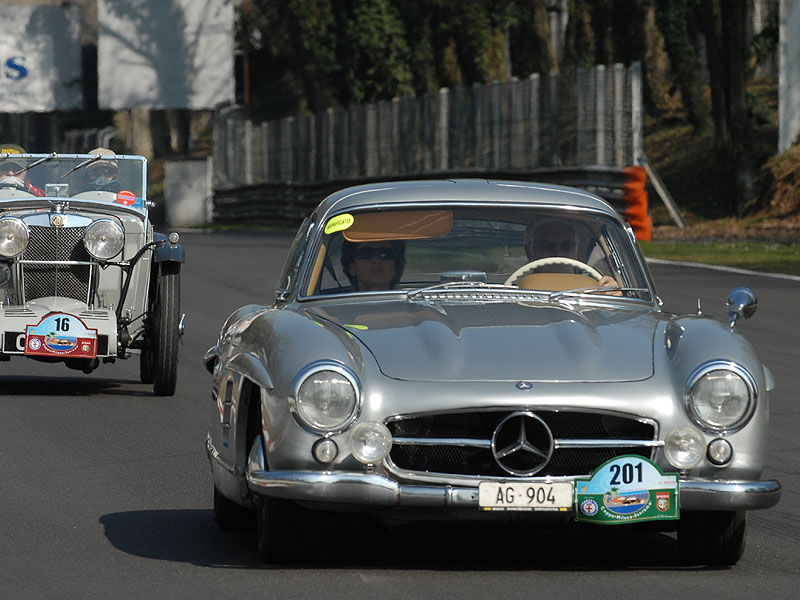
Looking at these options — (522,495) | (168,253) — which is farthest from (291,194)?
(522,495)

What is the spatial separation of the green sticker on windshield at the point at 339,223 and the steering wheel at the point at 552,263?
703 mm

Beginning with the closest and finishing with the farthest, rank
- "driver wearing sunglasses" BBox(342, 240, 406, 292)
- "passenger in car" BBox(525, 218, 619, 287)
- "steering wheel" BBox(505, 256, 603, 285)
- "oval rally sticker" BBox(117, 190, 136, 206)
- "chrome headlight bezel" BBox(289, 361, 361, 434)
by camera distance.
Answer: "chrome headlight bezel" BBox(289, 361, 361, 434)
"driver wearing sunglasses" BBox(342, 240, 406, 292)
"steering wheel" BBox(505, 256, 603, 285)
"passenger in car" BBox(525, 218, 619, 287)
"oval rally sticker" BBox(117, 190, 136, 206)

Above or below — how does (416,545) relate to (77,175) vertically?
below

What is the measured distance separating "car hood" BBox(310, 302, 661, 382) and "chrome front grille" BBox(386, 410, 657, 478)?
13cm

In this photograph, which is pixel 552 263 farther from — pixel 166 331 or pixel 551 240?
pixel 166 331

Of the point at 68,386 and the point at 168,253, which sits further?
the point at 68,386

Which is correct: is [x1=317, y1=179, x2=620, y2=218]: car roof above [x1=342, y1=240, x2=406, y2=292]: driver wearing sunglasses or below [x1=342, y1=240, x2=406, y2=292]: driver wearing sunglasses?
above

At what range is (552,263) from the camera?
7480 mm

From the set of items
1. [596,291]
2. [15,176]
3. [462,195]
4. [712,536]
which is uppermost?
[462,195]

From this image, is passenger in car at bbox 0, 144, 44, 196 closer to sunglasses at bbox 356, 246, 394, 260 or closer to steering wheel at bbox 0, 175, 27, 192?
steering wheel at bbox 0, 175, 27, 192

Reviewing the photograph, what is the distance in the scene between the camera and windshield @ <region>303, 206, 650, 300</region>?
7.34 m

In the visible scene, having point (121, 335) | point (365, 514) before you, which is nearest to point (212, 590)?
point (365, 514)

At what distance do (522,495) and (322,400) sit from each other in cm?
72

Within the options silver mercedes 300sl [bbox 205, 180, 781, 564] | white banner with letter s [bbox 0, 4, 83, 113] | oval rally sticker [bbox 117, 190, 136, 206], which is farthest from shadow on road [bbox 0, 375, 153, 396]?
white banner with letter s [bbox 0, 4, 83, 113]
